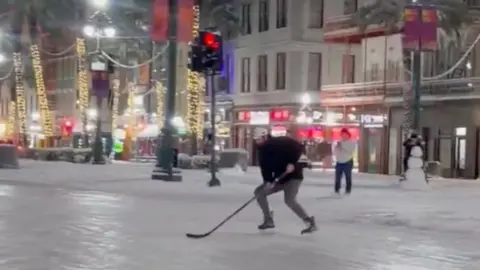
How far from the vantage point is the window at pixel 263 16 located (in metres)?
52.7

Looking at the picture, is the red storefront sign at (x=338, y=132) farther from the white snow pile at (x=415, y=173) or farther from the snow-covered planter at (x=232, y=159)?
the white snow pile at (x=415, y=173)

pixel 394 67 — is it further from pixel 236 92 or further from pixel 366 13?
pixel 236 92

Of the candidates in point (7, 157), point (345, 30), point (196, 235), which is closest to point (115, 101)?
point (345, 30)

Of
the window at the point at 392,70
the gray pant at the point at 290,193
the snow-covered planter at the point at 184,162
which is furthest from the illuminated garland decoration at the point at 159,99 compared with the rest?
the gray pant at the point at 290,193

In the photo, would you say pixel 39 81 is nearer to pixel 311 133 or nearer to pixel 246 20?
pixel 246 20

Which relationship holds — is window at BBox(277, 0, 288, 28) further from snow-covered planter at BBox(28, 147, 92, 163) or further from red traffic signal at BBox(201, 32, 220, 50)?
red traffic signal at BBox(201, 32, 220, 50)

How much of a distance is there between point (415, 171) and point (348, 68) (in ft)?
73.6

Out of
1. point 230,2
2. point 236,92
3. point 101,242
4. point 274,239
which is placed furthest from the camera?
point 236,92

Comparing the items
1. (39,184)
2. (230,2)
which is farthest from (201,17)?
(39,184)

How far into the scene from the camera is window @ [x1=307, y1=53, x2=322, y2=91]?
165 ft

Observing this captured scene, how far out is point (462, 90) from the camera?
3928 cm

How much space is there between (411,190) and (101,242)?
15.6 m

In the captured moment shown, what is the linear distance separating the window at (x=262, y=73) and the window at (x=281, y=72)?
113 cm

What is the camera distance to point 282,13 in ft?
168
